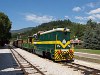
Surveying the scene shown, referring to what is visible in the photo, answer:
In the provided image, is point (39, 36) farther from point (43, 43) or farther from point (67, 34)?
point (67, 34)

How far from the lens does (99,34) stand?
233 feet

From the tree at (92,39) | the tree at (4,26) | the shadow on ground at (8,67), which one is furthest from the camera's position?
the tree at (4,26)

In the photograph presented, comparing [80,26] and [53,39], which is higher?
[80,26]

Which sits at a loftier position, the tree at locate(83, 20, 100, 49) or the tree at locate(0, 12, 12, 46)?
the tree at locate(0, 12, 12, 46)

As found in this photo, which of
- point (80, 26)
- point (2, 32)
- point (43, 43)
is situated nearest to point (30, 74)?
point (43, 43)

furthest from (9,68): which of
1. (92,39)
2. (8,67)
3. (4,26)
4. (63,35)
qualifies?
(4,26)

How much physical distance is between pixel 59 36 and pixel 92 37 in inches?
1972

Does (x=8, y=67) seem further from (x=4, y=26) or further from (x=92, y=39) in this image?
(x=4, y=26)

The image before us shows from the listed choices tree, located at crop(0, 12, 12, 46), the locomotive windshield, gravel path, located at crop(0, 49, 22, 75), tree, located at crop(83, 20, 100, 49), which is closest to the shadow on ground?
gravel path, located at crop(0, 49, 22, 75)

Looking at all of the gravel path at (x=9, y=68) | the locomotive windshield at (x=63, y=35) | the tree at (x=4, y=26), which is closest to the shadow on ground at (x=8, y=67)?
the gravel path at (x=9, y=68)

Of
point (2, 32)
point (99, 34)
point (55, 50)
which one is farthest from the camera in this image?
point (2, 32)

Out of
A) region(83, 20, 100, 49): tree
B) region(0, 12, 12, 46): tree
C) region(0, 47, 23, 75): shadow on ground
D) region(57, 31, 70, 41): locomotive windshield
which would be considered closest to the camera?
region(0, 47, 23, 75): shadow on ground

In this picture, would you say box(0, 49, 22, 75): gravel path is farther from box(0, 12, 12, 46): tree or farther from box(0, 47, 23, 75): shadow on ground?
box(0, 12, 12, 46): tree

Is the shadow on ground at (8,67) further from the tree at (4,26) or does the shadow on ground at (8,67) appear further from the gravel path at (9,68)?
the tree at (4,26)
